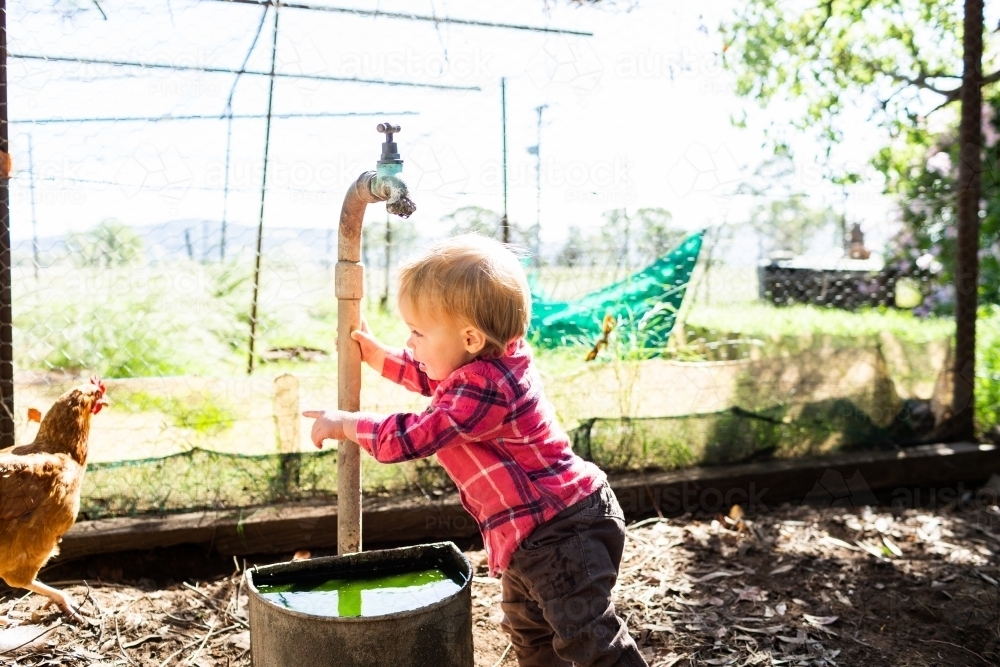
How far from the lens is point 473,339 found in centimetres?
185

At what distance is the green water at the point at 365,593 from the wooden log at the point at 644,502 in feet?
4.04

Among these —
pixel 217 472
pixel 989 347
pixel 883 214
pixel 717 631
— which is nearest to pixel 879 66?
pixel 883 214

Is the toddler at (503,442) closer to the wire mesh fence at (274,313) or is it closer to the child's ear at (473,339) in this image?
the child's ear at (473,339)

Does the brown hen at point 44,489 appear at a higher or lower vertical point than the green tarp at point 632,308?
lower

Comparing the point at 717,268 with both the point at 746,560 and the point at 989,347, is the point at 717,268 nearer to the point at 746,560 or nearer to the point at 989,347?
the point at 746,560

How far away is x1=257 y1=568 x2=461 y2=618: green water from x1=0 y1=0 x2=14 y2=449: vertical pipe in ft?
5.14

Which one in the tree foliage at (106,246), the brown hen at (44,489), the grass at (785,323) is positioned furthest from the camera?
the grass at (785,323)

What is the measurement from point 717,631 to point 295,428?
1.77 meters

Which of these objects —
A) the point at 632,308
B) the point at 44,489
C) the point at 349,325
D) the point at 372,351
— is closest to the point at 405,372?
the point at 372,351

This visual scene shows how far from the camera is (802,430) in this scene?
4074mm

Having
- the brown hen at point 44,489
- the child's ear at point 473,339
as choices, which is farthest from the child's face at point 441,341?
the brown hen at point 44,489

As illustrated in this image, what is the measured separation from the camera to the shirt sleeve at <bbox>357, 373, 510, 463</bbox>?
1.76 meters

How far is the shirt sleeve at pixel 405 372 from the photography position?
208cm

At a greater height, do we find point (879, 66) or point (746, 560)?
point (879, 66)
